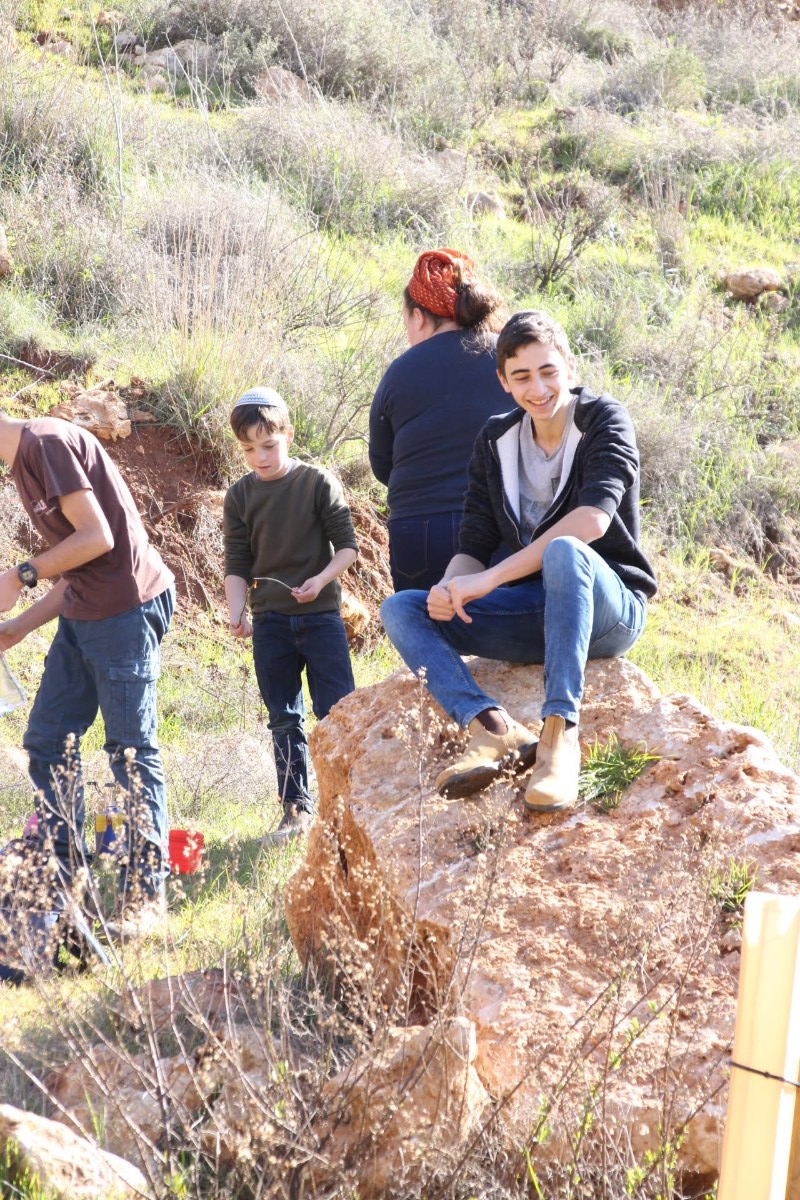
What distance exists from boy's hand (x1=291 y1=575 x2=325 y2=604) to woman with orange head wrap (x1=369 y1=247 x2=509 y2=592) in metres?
0.31

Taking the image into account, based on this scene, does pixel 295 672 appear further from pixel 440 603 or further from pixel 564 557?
pixel 564 557

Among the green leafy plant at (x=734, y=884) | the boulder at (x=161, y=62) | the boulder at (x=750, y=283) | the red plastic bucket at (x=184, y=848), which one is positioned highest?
the boulder at (x=161, y=62)

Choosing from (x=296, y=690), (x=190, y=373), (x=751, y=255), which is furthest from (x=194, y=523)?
(x=751, y=255)

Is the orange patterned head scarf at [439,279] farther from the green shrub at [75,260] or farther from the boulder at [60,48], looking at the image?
the boulder at [60,48]

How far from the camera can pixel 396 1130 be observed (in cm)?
251

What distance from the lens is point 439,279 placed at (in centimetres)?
443

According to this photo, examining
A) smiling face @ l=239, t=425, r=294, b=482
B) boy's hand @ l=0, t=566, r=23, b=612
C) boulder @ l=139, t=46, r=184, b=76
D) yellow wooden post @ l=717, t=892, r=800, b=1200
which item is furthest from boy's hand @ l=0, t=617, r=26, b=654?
boulder @ l=139, t=46, r=184, b=76

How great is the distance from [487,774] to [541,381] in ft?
4.01

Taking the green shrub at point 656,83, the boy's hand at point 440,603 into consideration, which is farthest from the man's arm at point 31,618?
the green shrub at point 656,83

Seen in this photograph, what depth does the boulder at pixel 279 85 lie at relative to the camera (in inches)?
477

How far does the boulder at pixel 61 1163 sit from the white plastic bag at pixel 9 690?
5.11ft

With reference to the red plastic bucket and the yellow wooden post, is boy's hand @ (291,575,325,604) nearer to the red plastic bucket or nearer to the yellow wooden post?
the red plastic bucket

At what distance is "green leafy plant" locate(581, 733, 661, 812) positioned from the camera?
3.28 metres

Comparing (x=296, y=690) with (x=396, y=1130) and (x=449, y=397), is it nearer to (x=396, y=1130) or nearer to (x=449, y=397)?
(x=449, y=397)
